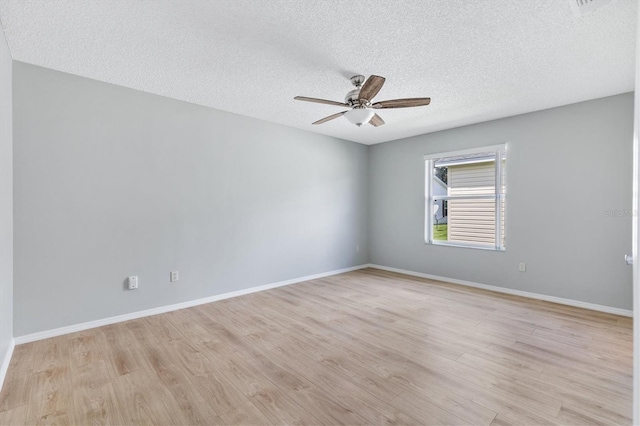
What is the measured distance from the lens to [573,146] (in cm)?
370

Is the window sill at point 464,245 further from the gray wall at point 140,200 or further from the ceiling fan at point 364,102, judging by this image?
the ceiling fan at point 364,102

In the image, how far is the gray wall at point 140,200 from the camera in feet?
9.02

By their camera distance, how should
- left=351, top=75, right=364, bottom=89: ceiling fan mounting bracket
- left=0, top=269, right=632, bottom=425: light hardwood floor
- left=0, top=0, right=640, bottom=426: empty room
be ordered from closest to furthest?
left=0, top=269, right=632, bottom=425: light hardwood floor
left=0, top=0, right=640, bottom=426: empty room
left=351, top=75, right=364, bottom=89: ceiling fan mounting bracket

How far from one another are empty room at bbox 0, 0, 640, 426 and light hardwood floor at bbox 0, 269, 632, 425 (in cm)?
2

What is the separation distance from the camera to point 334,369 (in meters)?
2.23

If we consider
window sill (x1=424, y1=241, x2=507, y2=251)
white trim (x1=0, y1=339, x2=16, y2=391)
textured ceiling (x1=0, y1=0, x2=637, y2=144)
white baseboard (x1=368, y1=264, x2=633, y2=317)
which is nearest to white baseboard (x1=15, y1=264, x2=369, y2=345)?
white trim (x1=0, y1=339, x2=16, y2=391)

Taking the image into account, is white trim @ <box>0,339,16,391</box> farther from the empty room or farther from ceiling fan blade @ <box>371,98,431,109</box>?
ceiling fan blade @ <box>371,98,431,109</box>

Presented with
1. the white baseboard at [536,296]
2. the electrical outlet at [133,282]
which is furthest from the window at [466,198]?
the electrical outlet at [133,282]

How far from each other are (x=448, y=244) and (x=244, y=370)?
390cm

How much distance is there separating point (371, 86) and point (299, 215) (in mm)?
2769

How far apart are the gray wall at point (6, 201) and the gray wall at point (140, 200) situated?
17 cm

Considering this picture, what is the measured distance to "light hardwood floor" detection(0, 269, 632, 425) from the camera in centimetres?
175

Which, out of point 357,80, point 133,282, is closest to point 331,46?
point 357,80

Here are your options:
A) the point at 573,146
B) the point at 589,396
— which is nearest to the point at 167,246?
the point at 589,396
